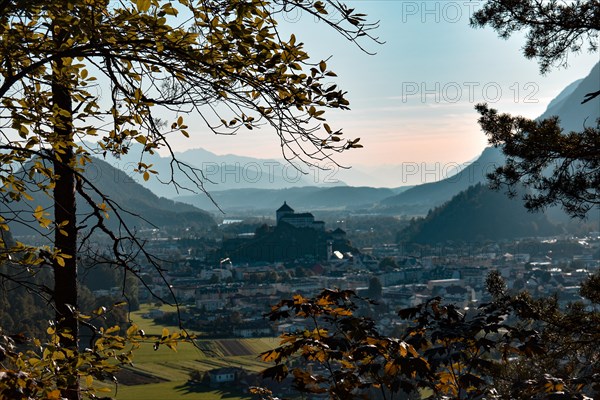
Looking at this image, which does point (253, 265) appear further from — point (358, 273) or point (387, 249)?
point (387, 249)

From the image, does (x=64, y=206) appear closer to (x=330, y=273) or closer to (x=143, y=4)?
(x=143, y=4)

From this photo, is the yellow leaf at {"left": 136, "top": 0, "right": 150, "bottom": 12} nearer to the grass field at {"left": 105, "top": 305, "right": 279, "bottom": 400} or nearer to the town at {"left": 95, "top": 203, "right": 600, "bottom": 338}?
the grass field at {"left": 105, "top": 305, "right": 279, "bottom": 400}

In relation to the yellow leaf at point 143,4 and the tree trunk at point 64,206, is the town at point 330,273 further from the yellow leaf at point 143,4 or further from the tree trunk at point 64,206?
the yellow leaf at point 143,4

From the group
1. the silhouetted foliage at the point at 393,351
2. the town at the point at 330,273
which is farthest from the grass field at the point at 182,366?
the silhouetted foliage at the point at 393,351

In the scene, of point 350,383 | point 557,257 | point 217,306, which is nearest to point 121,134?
point 350,383

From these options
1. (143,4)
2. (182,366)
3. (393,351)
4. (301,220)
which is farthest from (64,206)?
(301,220)

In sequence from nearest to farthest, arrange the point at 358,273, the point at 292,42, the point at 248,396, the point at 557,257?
the point at 292,42, the point at 248,396, the point at 358,273, the point at 557,257
